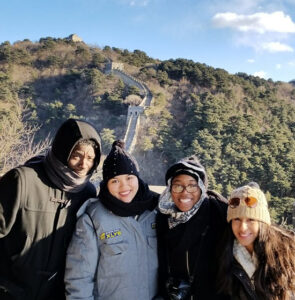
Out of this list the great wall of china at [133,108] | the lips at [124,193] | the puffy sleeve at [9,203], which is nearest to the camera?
the puffy sleeve at [9,203]

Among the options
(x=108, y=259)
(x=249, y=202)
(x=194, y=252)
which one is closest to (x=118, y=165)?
(x=108, y=259)

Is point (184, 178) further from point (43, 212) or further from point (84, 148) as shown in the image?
point (43, 212)

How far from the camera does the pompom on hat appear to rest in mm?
1576

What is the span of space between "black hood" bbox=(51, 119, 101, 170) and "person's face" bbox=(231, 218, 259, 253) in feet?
3.03

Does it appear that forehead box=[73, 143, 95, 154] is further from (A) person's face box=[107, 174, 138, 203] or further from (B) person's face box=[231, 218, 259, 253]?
(B) person's face box=[231, 218, 259, 253]

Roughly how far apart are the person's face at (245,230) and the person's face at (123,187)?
61cm

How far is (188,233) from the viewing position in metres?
1.63

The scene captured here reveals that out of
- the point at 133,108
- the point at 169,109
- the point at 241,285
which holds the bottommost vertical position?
the point at 241,285

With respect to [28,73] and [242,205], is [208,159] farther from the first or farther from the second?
[28,73]

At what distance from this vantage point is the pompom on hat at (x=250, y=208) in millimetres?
1576

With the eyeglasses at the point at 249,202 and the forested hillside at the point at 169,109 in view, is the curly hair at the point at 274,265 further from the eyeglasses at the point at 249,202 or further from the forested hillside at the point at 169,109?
the forested hillside at the point at 169,109


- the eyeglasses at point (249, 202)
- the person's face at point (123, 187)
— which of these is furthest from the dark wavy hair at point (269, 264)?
the person's face at point (123, 187)

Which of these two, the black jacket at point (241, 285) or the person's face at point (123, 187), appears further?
the person's face at point (123, 187)

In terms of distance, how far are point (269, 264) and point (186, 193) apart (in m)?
0.58
